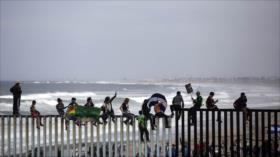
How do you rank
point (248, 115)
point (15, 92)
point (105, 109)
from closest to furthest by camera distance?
1. point (248, 115)
2. point (105, 109)
3. point (15, 92)

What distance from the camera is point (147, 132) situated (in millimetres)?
13984

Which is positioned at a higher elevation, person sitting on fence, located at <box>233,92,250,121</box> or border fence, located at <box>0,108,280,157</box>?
person sitting on fence, located at <box>233,92,250,121</box>

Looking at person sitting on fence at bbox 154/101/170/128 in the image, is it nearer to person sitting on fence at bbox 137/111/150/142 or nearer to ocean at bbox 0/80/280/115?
person sitting on fence at bbox 137/111/150/142

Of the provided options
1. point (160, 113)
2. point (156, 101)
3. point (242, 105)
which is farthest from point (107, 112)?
Answer: point (242, 105)

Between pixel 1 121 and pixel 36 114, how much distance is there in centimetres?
120

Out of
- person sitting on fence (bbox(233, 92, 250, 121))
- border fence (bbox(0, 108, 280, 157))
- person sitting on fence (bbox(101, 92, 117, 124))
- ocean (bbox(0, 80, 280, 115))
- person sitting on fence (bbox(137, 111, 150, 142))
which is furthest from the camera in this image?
ocean (bbox(0, 80, 280, 115))

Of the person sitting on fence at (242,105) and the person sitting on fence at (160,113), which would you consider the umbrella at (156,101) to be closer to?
the person sitting on fence at (160,113)

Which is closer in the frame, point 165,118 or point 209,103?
point 165,118

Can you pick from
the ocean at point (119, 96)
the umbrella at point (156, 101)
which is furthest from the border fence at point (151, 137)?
the ocean at point (119, 96)

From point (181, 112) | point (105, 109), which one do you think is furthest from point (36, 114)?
point (181, 112)

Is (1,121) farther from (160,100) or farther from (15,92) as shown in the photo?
(160,100)

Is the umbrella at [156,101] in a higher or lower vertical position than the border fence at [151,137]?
higher

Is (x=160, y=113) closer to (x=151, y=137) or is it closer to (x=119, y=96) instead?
(x=151, y=137)

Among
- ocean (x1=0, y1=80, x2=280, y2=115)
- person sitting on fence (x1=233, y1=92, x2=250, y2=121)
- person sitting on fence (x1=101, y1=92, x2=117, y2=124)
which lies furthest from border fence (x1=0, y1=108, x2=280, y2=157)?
ocean (x1=0, y1=80, x2=280, y2=115)
